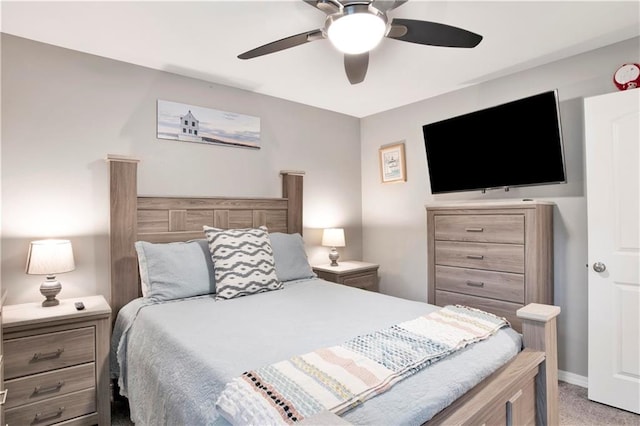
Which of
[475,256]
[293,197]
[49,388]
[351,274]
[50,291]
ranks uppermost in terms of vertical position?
[293,197]

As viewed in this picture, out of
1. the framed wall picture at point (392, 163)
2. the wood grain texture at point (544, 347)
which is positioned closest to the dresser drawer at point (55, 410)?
the wood grain texture at point (544, 347)

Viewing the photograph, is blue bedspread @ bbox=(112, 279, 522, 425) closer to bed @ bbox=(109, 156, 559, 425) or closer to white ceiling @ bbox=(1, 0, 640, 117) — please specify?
bed @ bbox=(109, 156, 559, 425)

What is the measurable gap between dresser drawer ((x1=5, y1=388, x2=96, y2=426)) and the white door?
3.17m

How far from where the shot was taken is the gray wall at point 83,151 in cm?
222

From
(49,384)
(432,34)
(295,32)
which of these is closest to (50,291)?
(49,384)

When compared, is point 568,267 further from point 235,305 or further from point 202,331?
point 202,331

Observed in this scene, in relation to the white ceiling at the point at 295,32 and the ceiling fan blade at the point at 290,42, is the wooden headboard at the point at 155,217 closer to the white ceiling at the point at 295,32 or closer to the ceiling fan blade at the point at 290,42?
the white ceiling at the point at 295,32

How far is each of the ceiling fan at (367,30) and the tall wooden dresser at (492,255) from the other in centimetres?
135

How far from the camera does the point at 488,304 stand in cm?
268

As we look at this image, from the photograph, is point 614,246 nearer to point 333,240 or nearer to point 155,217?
point 333,240

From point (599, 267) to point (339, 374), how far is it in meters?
2.13

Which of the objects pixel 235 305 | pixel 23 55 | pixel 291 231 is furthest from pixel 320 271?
pixel 23 55

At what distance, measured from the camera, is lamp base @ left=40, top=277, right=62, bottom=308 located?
211 centimetres

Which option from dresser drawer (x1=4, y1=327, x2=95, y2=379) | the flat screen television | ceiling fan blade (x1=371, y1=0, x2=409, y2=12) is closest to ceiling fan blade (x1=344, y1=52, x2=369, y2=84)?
ceiling fan blade (x1=371, y1=0, x2=409, y2=12)
